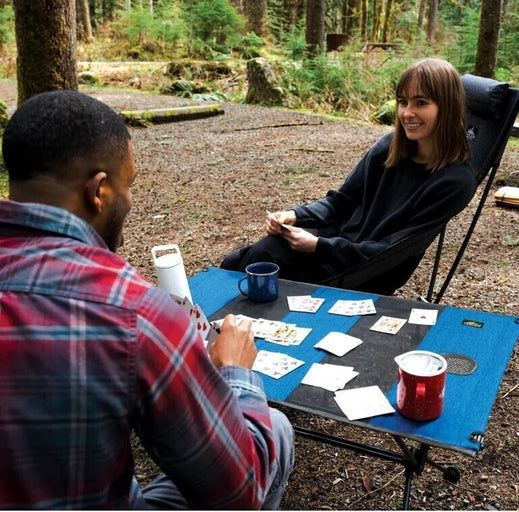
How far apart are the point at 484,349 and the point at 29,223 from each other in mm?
1715

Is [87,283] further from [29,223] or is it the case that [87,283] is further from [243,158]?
[243,158]

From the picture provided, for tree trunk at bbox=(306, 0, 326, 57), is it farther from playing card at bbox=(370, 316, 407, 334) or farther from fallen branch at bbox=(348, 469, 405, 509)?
fallen branch at bbox=(348, 469, 405, 509)

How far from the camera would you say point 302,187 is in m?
6.20

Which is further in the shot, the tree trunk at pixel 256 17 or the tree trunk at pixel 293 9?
the tree trunk at pixel 293 9

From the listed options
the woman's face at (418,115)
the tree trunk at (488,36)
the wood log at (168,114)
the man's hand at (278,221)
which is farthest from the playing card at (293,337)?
the tree trunk at (488,36)

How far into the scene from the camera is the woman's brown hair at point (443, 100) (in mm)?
2855

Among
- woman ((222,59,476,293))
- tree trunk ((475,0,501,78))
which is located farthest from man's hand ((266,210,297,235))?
tree trunk ((475,0,501,78))

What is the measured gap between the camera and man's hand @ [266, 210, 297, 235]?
3.04m

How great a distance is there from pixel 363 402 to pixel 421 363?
0.74ft

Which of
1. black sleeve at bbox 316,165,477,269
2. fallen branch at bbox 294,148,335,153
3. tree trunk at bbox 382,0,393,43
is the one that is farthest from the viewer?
tree trunk at bbox 382,0,393,43

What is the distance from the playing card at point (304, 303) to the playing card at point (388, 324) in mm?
285

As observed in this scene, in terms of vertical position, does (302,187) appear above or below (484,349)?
below

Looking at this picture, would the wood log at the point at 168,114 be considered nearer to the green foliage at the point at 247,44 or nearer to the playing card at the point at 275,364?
the green foliage at the point at 247,44

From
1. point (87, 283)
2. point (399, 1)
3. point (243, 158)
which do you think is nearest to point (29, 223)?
point (87, 283)
